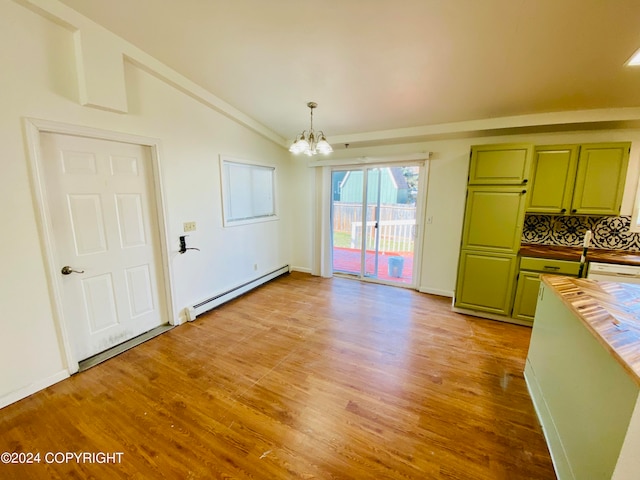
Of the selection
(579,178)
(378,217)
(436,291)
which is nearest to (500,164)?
(579,178)

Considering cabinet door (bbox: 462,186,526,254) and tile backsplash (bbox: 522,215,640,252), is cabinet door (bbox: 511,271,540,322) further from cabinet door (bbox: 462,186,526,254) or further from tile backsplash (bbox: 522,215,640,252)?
tile backsplash (bbox: 522,215,640,252)

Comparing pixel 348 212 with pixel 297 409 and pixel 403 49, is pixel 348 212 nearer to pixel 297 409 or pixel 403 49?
pixel 403 49

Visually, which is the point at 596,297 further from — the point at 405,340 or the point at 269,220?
the point at 269,220

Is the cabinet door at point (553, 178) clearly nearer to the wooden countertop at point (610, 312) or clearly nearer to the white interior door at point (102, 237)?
the wooden countertop at point (610, 312)

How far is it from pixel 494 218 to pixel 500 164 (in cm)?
61

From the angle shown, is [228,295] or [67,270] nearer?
[67,270]

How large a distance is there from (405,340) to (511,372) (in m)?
0.91

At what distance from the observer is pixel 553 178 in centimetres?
298

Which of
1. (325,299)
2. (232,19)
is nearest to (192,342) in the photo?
(325,299)

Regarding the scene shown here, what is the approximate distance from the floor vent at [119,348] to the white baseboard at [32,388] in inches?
A: 4.9

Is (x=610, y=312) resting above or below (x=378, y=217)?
below

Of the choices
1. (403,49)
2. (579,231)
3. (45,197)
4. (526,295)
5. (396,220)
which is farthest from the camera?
(396,220)

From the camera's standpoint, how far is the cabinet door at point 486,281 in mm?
3094

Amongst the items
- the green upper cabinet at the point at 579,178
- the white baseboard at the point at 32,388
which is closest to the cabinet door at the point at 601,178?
the green upper cabinet at the point at 579,178
